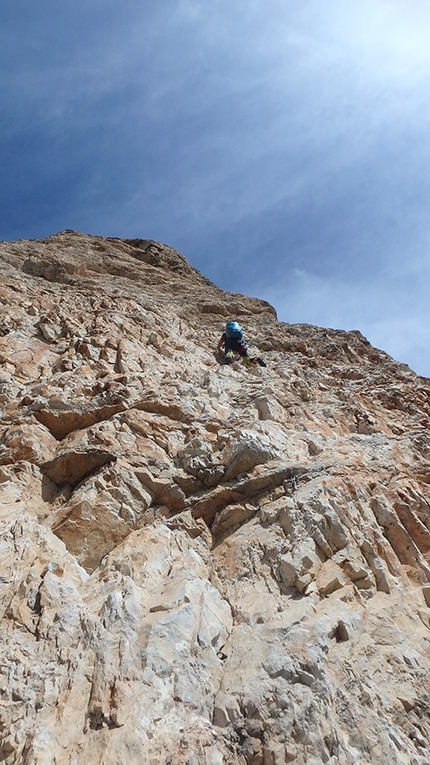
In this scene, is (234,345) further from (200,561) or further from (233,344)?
(200,561)

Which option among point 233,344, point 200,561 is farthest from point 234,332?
point 200,561

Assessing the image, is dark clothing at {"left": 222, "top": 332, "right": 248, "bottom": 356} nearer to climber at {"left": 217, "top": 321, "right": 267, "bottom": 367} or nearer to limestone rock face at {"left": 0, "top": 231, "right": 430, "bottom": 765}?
climber at {"left": 217, "top": 321, "right": 267, "bottom": 367}

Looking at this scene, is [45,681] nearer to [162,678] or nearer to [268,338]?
[162,678]

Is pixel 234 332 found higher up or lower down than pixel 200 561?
higher up

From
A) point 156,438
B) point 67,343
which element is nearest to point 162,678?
point 156,438

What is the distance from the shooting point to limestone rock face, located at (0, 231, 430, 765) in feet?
19.2

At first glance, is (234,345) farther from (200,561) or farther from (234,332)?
(200,561)

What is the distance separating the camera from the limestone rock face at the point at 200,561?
19.2 ft

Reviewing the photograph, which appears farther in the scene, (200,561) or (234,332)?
(234,332)

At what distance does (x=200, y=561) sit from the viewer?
29.6 ft

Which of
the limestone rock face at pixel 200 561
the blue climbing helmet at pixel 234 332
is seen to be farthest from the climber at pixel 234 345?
the limestone rock face at pixel 200 561

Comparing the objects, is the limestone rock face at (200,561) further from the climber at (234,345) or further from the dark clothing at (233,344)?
the dark clothing at (233,344)

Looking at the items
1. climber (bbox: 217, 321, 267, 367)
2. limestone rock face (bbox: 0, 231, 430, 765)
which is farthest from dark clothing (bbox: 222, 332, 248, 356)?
limestone rock face (bbox: 0, 231, 430, 765)

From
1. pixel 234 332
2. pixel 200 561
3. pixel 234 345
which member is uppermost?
pixel 234 332
